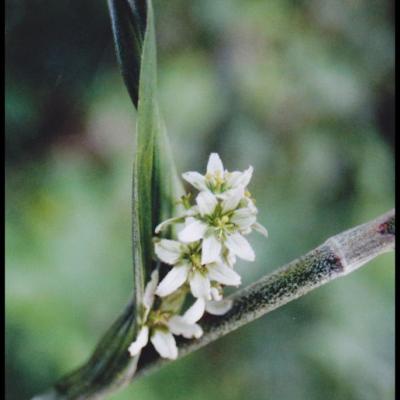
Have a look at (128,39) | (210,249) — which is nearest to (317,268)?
(210,249)

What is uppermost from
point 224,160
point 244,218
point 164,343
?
point 244,218

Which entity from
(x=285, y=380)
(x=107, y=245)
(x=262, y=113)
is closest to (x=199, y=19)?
(x=262, y=113)

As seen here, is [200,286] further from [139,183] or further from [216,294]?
[139,183]

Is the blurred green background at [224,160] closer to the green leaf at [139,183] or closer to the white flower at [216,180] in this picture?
the green leaf at [139,183]

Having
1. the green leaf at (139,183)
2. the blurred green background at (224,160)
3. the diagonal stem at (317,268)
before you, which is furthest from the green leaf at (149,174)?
the blurred green background at (224,160)

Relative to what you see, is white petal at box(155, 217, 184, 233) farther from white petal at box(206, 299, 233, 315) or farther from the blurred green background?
the blurred green background

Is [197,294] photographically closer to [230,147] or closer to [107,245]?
[107,245]

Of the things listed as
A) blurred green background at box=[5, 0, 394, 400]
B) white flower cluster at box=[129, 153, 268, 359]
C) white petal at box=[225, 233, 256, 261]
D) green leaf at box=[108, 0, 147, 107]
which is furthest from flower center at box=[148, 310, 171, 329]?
blurred green background at box=[5, 0, 394, 400]
